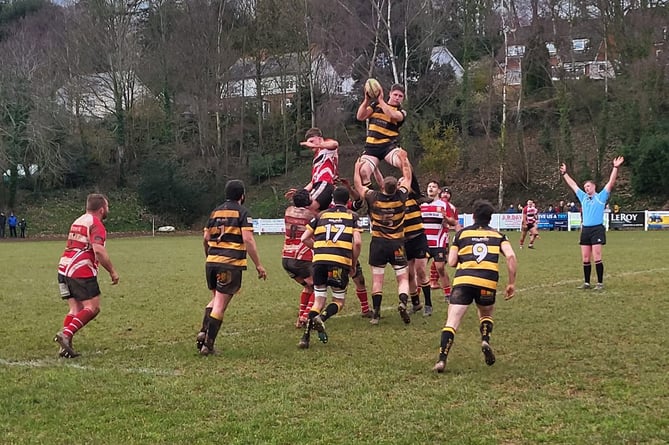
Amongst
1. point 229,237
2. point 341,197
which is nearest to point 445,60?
point 341,197

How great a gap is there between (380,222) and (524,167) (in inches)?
1549

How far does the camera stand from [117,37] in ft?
162

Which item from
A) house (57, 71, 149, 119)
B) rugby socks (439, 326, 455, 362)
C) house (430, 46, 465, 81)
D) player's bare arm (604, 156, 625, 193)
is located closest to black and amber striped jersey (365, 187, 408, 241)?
rugby socks (439, 326, 455, 362)

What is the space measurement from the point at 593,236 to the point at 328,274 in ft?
21.6

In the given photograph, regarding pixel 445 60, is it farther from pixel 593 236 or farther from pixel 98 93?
pixel 593 236

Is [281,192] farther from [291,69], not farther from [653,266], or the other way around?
[653,266]

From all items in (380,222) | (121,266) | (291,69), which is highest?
(291,69)

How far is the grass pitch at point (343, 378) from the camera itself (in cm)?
534

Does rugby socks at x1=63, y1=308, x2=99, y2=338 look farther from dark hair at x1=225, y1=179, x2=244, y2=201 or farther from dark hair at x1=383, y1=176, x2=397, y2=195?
dark hair at x1=383, y1=176, x2=397, y2=195

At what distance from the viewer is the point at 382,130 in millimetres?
10984

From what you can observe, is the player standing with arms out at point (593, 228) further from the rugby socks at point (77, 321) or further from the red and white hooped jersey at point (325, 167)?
the rugby socks at point (77, 321)

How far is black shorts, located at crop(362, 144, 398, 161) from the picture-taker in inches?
434

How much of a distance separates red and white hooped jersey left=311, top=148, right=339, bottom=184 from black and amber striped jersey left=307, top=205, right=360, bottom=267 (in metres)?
1.94

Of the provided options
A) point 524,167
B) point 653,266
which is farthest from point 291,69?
point 653,266
